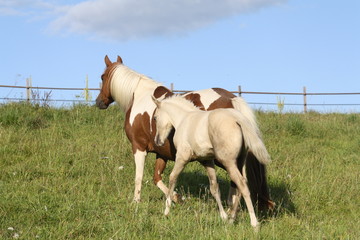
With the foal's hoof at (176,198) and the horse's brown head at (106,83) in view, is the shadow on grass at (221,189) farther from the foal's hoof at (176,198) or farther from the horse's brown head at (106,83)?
the horse's brown head at (106,83)

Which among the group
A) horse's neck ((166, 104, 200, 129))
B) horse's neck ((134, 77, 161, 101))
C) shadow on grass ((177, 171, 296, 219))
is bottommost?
shadow on grass ((177, 171, 296, 219))

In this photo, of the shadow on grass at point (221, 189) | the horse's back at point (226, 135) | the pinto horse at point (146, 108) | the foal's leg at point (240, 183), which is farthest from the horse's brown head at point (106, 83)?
the foal's leg at point (240, 183)

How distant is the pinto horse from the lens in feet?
20.3

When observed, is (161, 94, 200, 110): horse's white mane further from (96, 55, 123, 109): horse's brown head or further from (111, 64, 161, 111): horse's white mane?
(96, 55, 123, 109): horse's brown head

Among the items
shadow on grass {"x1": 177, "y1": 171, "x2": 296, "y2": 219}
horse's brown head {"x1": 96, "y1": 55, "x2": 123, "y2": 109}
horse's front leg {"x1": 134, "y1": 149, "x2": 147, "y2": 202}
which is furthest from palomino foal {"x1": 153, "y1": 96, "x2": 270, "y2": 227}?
horse's brown head {"x1": 96, "y1": 55, "x2": 123, "y2": 109}

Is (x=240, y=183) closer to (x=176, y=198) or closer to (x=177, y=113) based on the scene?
(x=177, y=113)

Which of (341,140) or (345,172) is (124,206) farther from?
(341,140)

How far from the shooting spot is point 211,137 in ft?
17.4

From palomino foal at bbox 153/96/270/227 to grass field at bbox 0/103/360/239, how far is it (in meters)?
0.50

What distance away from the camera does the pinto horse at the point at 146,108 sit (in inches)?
244

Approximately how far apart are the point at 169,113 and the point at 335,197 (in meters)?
3.31

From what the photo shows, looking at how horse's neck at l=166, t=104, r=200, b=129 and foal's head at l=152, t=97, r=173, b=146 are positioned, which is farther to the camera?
foal's head at l=152, t=97, r=173, b=146

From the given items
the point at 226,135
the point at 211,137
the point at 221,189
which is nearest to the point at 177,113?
the point at 211,137

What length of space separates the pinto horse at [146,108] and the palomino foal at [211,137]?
1.80ft
